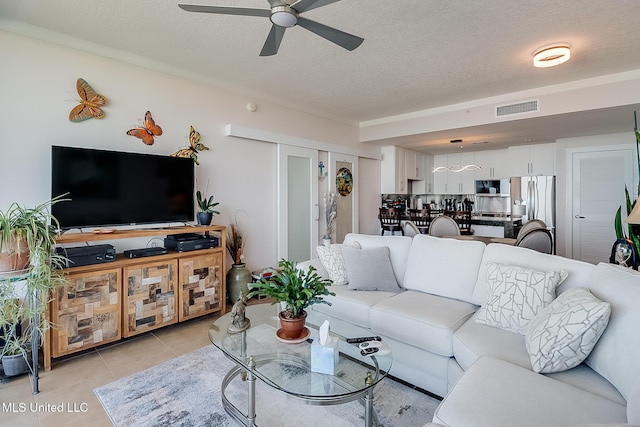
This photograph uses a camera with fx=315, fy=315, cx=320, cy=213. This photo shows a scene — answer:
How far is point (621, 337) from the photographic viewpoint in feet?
4.33

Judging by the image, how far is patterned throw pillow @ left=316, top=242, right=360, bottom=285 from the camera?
2.86 m

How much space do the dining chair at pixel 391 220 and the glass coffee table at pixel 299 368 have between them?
142 inches

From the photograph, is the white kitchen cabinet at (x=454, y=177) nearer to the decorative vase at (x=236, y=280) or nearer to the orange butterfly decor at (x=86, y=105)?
the decorative vase at (x=236, y=280)

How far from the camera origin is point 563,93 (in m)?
3.87

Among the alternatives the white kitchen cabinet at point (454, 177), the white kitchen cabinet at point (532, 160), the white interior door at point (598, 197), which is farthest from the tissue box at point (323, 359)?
the white kitchen cabinet at point (454, 177)

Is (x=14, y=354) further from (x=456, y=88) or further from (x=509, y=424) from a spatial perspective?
(x=456, y=88)

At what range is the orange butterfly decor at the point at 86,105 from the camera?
2809 millimetres

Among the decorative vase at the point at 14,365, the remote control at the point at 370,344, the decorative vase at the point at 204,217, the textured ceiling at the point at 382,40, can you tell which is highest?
the textured ceiling at the point at 382,40

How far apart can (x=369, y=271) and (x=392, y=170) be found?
4084 millimetres

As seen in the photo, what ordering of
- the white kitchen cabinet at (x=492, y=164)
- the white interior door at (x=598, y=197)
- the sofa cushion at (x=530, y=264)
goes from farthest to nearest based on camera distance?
1. the white kitchen cabinet at (x=492, y=164)
2. the white interior door at (x=598, y=197)
3. the sofa cushion at (x=530, y=264)

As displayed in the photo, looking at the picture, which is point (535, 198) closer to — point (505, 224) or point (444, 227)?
point (505, 224)

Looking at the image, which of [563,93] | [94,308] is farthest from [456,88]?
[94,308]

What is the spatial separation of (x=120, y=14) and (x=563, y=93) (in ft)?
15.6

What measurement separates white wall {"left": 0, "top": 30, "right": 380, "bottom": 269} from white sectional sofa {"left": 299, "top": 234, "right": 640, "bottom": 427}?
1.52 m
